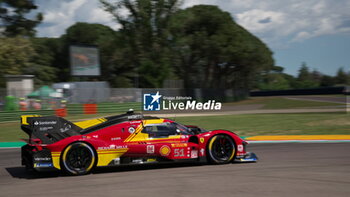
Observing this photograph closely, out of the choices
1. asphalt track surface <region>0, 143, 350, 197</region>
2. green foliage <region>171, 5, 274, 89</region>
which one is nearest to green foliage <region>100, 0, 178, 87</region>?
green foliage <region>171, 5, 274, 89</region>

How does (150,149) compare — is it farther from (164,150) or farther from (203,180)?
(203,180)

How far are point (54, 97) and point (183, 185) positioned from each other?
1896cm

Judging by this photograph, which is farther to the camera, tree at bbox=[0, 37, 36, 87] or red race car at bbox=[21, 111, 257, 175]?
tree at bbox=[0, 37, 36, 87]

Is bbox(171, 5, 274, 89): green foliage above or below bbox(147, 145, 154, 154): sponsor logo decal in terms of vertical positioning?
above

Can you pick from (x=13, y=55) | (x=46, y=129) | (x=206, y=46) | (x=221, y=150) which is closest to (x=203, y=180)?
(x=221, y=150)

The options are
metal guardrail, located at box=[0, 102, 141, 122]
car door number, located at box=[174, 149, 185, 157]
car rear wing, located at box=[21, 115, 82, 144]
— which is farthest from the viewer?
metal guardrail, located at box=[0, 102, 141, 122]

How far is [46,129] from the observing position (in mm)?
7355

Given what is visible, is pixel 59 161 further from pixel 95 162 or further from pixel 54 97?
pixel 54 97

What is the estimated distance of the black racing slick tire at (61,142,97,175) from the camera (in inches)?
279

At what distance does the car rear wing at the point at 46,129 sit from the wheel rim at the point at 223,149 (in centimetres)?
284

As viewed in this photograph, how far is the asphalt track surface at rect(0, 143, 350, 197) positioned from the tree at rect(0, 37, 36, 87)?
3052 centimetres

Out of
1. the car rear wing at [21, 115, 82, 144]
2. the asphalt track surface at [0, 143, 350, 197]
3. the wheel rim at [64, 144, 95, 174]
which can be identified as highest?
the car rear wing at [21, 115, 82, 144]

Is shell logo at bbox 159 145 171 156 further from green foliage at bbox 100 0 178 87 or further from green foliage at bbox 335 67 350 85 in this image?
green foliage at bbox 335 67 350 85

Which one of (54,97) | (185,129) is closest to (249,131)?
(185,129)
